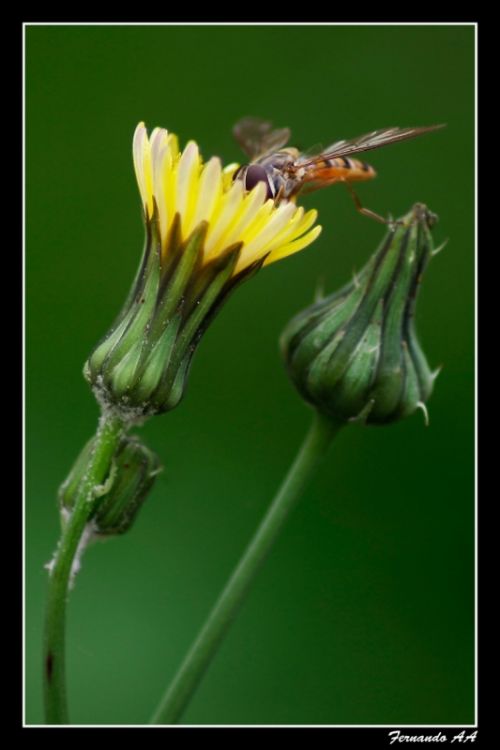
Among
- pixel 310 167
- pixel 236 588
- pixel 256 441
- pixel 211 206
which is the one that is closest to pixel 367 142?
pixel 310 167

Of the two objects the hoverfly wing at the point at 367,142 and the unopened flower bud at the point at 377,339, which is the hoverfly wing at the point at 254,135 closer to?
the hoverfly wing at the point at 367,142

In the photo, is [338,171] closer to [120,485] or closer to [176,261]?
[176,261]

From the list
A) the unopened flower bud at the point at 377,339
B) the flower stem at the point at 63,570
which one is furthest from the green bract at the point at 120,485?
the unopened flower bud at the point at 377,339

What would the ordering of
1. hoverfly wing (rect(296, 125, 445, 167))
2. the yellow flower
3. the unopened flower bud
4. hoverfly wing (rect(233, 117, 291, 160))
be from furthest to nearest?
hoverfly wing (rect(233, 117, 291, 160)), the unopened flower bud, hoverfly wing (rect(296, 125, 445, 167)), the yellow flower

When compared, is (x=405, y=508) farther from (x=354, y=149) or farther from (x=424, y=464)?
(x=354, y=149)

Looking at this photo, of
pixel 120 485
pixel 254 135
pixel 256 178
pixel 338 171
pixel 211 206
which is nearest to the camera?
pixel 211 206

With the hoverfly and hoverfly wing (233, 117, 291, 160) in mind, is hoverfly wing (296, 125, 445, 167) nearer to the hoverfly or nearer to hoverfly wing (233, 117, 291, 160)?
the hoverfly

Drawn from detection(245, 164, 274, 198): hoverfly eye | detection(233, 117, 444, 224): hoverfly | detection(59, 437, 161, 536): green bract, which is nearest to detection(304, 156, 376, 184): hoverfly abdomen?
detection(233, 117, 444, 224): hoverfly
